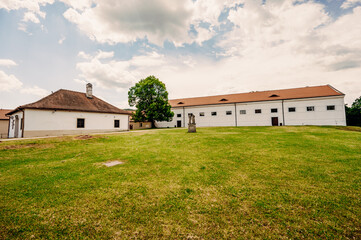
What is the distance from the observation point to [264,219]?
296cm

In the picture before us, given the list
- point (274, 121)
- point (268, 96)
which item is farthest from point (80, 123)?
point (268, 96)

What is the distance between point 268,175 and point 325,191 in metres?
1.41

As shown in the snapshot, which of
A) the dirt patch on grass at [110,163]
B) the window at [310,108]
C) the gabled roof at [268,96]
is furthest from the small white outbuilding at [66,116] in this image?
the window at [310,108]

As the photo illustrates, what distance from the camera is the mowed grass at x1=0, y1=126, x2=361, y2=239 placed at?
2.70 meters

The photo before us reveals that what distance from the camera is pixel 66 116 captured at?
61.5 ft

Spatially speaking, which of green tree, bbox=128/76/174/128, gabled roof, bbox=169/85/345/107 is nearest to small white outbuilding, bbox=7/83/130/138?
green tree, bbox=128/76/174/128

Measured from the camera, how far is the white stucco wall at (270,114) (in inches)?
1040

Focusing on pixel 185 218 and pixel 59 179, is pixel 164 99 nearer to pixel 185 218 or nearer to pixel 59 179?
pixel 59 179

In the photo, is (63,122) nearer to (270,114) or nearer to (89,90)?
(89,90)

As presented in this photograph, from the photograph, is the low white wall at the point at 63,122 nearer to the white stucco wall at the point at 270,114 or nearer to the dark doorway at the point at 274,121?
the white stucco wall at the point at 270,114

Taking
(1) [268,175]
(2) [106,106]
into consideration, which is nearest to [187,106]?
(2) [106,106]

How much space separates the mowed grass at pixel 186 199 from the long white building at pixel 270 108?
26266mm

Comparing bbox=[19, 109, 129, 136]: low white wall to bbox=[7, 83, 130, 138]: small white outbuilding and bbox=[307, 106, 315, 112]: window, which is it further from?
bbox=[307, 106, 315, 112]: window

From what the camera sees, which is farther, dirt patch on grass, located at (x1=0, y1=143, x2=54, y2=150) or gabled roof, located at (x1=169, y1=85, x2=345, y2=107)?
gabled roof, located at (x1=169, y1=85, x2=345, y2=107)
